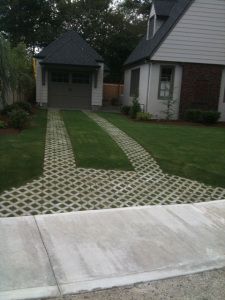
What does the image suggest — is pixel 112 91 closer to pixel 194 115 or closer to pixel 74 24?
pixel 74 24

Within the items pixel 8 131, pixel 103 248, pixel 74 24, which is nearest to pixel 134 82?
pixel 8 131

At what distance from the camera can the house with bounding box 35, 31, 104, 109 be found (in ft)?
63.2

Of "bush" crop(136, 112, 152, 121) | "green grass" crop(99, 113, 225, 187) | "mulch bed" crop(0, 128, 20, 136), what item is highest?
"bush" crop(136, 112, 152, 121)

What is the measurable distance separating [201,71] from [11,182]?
12.9 metres

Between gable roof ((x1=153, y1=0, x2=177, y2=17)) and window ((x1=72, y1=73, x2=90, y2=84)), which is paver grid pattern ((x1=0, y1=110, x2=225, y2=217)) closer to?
gable roof ((x1=153, y1=0, x2=177, y2=17))

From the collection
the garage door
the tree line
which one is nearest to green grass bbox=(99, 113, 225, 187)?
the garage door

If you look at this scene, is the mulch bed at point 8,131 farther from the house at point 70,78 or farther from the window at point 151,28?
the window at point 151,28

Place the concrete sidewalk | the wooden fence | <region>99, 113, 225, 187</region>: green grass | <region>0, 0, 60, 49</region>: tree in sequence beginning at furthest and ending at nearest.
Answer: <region>0, 0, 60, 49</region>: tree → the wooden fence → <region>99, 113, 225, 187</region>: green grass → the concrete sidewalk

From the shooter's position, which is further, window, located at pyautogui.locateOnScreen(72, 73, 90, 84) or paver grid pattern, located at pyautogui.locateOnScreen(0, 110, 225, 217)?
window, located at pyautogui.locateOnScreen(72, 73, 90, 84)

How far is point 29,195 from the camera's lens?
534 centimetres

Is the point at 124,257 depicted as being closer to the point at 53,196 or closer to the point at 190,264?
the point at 190,264

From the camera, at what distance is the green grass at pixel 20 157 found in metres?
5.97

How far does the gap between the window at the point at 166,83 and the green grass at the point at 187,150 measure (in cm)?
426

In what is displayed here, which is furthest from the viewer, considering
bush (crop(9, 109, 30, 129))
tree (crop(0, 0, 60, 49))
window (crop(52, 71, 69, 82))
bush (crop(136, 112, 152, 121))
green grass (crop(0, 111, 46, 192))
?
tree (crop(0, 0, 60, 49))
